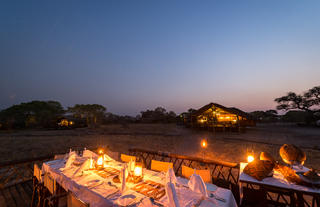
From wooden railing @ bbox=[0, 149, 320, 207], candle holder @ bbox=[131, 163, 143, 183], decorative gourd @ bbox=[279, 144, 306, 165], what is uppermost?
decorative gourd @ bbox=[279, 144, 306, 165]

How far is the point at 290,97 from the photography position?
2647 centimetres

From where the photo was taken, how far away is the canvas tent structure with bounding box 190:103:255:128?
16.9 metres

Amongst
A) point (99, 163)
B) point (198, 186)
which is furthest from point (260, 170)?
point (99, 163)

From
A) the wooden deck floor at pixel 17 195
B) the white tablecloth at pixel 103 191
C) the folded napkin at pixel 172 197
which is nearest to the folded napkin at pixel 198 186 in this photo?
the white tablecloth at pixel 103 191

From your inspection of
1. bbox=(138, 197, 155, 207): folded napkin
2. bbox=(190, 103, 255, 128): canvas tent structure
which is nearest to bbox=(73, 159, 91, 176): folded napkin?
bbox=(138, 197, 155, 207): folded napkin

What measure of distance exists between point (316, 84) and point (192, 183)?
1448 inches

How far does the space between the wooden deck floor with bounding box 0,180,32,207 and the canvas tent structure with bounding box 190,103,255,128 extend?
1676cm

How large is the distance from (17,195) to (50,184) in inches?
78.3

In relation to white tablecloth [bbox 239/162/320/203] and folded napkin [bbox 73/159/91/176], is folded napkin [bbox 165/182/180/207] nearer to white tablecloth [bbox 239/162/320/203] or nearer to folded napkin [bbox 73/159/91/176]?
white tablecloth [bbox 239/162/320/203]

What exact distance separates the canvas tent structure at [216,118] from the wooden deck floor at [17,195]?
55.0 ft

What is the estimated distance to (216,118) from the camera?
18047 mm

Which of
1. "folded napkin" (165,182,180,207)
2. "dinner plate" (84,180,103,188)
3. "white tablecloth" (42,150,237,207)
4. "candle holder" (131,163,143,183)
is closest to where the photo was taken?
"folded napkin" (165,182,180,207)

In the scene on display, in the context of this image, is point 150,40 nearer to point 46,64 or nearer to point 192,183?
point 192,183

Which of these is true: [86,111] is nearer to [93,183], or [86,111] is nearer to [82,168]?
[82,168]
